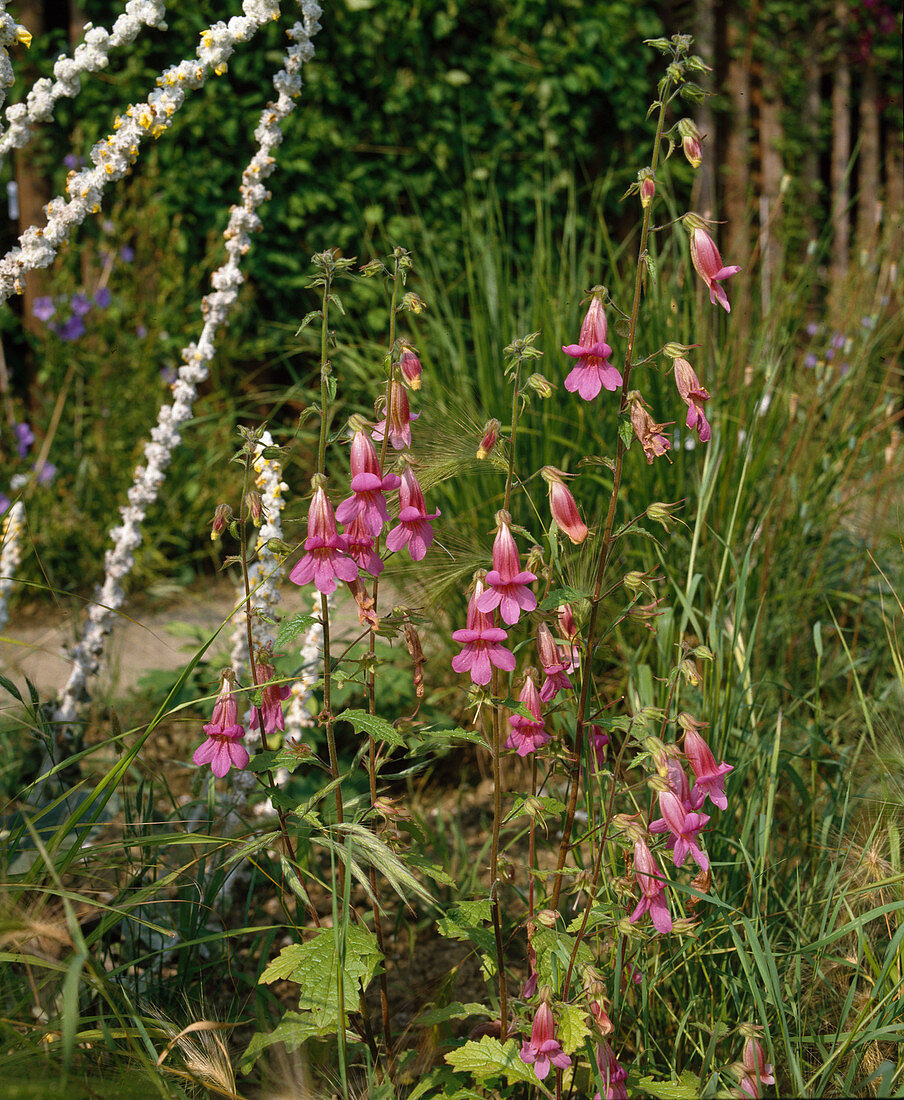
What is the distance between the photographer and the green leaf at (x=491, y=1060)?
112 cm

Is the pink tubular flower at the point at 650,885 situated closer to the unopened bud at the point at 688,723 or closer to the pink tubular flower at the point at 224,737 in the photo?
the unopened bud at the point at 688,723

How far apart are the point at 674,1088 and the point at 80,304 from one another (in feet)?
11.9

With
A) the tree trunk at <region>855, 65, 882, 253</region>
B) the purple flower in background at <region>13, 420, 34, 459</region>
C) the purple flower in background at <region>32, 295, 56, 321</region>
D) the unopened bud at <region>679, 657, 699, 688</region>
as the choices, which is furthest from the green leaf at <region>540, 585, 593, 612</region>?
the tree trunk at <region>855, 65, 882, 253</region>

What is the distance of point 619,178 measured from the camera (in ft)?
15.1

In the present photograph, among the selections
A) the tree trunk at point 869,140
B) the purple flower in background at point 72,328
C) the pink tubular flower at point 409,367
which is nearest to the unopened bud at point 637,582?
the pink tubular flower at point 409,367

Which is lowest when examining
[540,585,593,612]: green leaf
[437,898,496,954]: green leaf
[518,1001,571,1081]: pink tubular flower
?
[518,1001,571,1081]: pink tubular flower

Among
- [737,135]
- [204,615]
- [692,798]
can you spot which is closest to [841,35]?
[737,135]

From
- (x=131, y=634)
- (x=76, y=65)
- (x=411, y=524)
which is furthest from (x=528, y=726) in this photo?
(x=131, y=634)

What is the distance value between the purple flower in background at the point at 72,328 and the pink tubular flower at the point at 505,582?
3.22 m

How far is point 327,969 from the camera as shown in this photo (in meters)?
1.09

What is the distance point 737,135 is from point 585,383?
4803mm

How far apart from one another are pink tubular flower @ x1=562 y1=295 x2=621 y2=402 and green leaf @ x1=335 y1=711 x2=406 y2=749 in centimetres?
46

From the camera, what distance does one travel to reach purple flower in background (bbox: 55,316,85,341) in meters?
3.75

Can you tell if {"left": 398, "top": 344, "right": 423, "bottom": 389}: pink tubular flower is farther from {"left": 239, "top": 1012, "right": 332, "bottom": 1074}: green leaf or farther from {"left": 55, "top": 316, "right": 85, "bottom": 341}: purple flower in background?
{"left": 55, "top": 316, "right": 85, "bottom": 341}: purple flower in background
